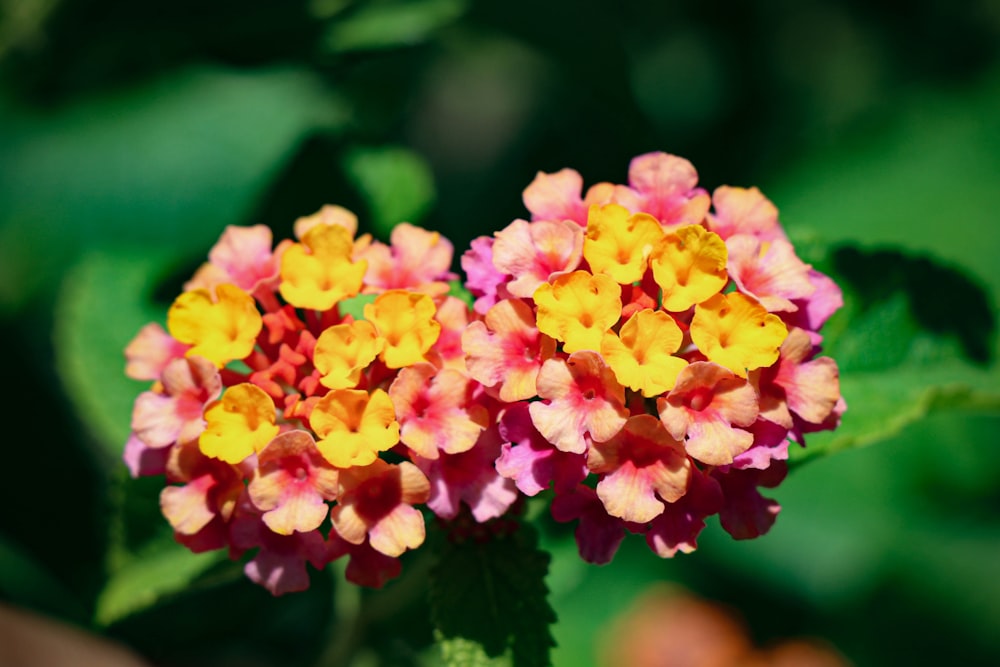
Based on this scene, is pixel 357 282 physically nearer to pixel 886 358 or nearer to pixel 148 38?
pixel 886 358

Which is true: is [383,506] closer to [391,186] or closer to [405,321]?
[405,321]

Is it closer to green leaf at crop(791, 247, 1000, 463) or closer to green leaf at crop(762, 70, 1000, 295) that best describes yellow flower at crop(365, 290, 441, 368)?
green leaf at crop(791, 247, 1000, 463)

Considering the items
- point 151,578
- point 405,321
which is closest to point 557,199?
point 405,321

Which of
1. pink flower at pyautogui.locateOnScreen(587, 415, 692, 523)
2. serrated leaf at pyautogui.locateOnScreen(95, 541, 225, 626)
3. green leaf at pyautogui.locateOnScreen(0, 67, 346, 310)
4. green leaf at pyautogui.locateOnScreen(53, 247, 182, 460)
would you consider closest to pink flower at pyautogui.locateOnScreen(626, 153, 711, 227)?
pink flower at pyautogui.locateOnScreen(587, 415, 692, 523)

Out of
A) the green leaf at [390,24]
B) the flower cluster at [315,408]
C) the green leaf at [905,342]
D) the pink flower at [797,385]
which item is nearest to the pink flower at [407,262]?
the flower cluster at [315,408]

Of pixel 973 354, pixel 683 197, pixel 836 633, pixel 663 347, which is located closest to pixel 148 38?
pixel 683 197

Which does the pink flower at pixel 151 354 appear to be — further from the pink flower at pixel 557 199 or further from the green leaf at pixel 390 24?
the green leaf at pixel 390 24
